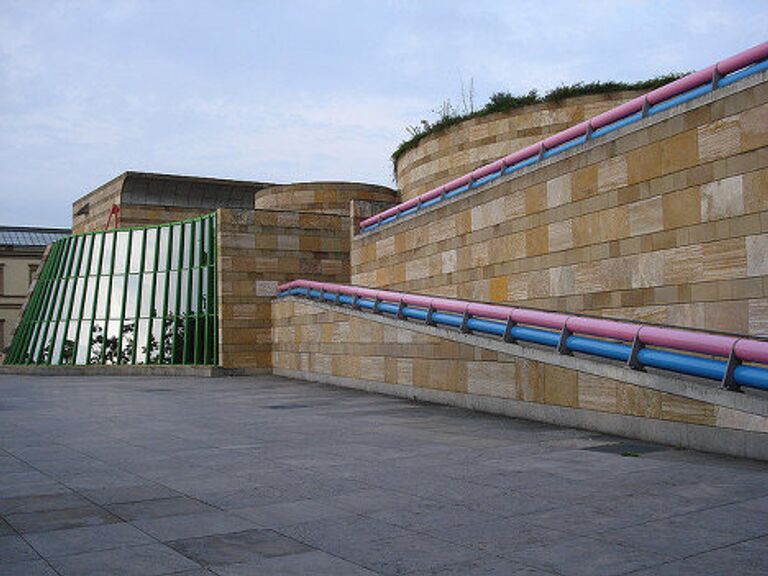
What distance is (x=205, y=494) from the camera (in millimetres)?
8883

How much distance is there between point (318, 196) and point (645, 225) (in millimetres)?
26357

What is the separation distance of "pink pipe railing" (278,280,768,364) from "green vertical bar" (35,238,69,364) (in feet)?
72.0

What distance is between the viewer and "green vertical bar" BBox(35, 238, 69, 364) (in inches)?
1364

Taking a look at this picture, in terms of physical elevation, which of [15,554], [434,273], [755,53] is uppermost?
[755,53]

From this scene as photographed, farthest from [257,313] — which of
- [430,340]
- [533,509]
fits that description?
[533,509]

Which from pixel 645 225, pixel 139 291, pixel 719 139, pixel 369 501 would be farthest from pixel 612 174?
pixel 139 291

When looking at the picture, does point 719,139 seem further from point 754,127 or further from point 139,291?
point 139,291

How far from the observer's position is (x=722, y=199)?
478 inches

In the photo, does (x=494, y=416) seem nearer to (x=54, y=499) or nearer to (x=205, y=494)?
(x=205, y=494)

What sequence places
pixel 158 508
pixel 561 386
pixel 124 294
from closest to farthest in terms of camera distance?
pixel 158 508 → pixel 561 386 → pixel 124 294

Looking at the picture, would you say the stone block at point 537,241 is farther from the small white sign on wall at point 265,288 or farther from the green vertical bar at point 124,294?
the green vertical bar at point 124,294

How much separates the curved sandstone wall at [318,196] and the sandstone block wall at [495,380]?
38.1 ft

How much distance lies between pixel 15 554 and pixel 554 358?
9.31 m

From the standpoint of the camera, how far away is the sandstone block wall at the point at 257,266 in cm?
3062
